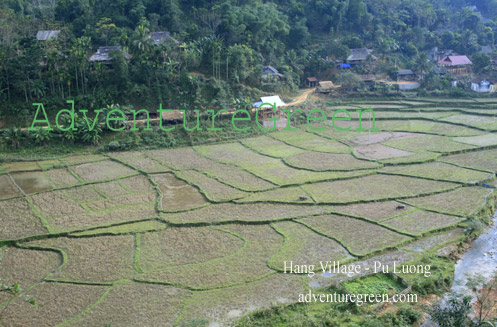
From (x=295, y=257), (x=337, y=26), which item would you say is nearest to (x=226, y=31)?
(x=337, y=26)

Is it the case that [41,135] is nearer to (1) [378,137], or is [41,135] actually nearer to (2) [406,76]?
(1) [378,137]

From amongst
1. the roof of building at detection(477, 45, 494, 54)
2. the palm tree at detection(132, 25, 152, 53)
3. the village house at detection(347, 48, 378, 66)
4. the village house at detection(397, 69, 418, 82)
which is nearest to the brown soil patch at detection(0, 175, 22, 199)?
the palm tree at detection(132, 25, 152, 53)

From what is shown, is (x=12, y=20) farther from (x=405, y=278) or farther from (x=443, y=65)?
(x=443, y=65)

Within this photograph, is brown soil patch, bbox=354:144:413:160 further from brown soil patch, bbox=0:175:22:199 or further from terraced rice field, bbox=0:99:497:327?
brown soil patch, bbox=0:175:22:199

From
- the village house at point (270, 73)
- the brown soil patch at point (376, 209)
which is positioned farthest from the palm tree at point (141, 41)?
the brown soil patch at point (376, 209)

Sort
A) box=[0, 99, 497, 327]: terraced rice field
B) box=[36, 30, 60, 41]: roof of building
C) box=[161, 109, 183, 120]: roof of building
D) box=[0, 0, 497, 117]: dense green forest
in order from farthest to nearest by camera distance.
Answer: box=[36, 30, 60, 41]: roof of building < box=[0, 0, 497, 117]: dense green forest < box=[161, 109, 183, 120]: roof of building < box=[0, 99, 497, 327]: terraced rice field

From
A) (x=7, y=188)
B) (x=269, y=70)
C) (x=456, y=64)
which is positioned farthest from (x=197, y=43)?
(x=456, y=64)
